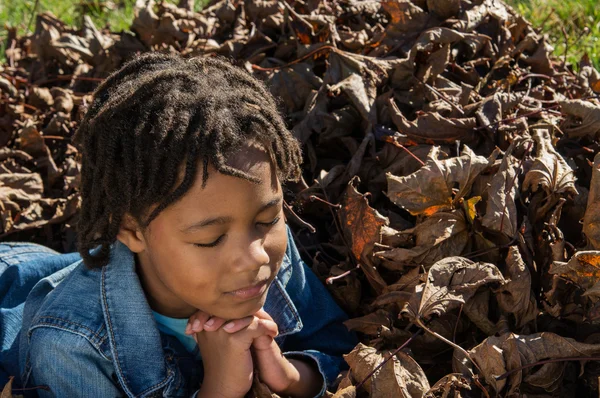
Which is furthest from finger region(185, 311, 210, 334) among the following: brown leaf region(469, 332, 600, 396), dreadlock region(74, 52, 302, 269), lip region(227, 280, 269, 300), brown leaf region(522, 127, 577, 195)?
brown leaf region(522, 127, 577, 195)

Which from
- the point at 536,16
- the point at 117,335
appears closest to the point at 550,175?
the point at 117,335

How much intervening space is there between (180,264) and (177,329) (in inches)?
20.6

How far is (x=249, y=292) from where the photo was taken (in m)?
2.35

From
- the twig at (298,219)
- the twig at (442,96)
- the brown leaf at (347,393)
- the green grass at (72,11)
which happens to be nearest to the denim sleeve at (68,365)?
the brown leaf at (347,393)

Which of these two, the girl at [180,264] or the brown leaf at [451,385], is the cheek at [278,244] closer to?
the girl at [180,264]

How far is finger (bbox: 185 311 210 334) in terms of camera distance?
2.53m

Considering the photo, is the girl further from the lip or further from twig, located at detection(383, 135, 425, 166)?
twig, located at detection(383, 135, 425, 166)

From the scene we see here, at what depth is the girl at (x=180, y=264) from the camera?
221cm

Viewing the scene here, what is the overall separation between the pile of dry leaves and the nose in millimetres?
447

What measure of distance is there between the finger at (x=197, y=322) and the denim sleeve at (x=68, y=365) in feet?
0.94

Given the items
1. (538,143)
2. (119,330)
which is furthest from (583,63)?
(119,330)

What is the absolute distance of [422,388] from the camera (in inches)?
89.3

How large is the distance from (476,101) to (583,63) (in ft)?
2.26

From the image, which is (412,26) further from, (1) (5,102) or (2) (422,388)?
(1) (5,102)
